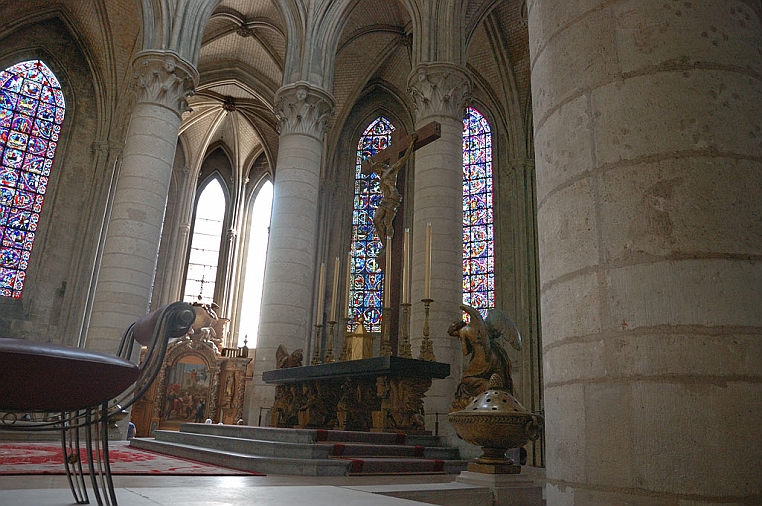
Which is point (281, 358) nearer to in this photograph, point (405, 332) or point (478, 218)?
point (405, 332)

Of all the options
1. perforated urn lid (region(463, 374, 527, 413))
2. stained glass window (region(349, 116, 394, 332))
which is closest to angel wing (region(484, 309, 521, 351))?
perforated urn lid (region(463, 374, 527, 413))

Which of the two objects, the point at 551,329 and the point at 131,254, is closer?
the point at 551,329

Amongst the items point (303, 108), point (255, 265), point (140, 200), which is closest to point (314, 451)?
point (140, 200)

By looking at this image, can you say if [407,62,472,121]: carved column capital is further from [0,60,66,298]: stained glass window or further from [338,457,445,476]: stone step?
[0,60,66,298]: stained glass window

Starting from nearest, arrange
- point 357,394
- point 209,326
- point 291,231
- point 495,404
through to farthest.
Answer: point 495,404, point 357,394, point 291,231, point 209,326

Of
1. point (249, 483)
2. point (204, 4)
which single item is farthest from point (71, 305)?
point (249, 483)

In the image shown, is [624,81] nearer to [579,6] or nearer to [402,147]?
[579,6]

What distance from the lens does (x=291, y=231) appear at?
1080 centimetres

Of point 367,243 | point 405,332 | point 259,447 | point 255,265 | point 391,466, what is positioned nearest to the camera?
point 391,466

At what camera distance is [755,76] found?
2.03 m

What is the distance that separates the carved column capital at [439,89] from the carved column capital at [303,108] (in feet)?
6.60

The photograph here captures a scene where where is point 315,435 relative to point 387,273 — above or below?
below

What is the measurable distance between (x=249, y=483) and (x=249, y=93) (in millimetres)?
17217

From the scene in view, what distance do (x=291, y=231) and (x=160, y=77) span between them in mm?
3685
